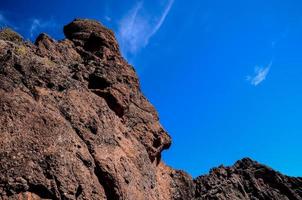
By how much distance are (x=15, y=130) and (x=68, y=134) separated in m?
3.40

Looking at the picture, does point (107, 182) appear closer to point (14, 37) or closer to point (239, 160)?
point (14, 37)

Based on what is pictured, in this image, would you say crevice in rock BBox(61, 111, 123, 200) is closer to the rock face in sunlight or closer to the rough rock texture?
the rock face in sunlight

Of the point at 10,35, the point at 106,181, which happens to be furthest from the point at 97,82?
the point at 106,181

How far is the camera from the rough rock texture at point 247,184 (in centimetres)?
3988

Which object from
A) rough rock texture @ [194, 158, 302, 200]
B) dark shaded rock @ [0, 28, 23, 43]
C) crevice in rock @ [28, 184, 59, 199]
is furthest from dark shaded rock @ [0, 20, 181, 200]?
rough rock texture @ [194, 158, 302, 200]

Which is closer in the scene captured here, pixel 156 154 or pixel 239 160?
pixel 156 154

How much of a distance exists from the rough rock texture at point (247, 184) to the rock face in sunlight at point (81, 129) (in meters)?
0.17

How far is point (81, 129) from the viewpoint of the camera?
2430 cm

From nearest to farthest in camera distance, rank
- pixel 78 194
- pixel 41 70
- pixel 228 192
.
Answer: pixel 78 194 → pixel 41 70 → pixel 228 192

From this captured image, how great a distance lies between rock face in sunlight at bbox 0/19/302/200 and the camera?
19.4 meters

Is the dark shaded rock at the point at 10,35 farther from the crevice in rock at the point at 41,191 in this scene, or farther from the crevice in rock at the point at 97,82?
the crevice in rock at the point at 41,191

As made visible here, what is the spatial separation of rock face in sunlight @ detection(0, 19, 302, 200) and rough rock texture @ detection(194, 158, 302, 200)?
171 millimetres

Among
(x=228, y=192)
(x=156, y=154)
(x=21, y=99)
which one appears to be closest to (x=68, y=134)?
(x=21, y=99)

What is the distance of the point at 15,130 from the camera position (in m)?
19.8
